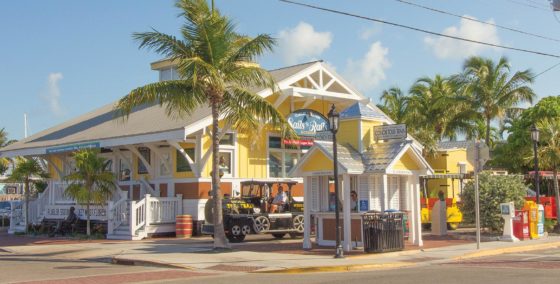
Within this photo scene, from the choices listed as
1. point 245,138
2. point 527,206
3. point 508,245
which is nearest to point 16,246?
point 245,138

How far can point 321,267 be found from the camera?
1509 cm

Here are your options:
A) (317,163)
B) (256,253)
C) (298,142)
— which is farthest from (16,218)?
(317,163)

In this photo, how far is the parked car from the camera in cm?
2214

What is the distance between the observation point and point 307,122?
28.0 metres

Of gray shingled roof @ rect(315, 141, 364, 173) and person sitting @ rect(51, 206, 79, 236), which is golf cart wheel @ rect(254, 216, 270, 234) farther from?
person sitting @ rect(51, 206, 79, 236)

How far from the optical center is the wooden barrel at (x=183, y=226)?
24844 mm

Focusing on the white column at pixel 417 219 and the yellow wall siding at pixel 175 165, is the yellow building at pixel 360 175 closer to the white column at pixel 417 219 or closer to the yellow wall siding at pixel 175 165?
the white column at pixel 417 219

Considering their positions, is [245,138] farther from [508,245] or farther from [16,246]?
[508,245]

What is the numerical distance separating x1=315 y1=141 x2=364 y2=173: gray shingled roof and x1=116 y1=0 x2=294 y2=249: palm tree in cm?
139

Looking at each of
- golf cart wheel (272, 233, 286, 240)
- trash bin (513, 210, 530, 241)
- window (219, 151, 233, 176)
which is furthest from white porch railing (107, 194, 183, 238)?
trash bin (513, 210, 530, 241)

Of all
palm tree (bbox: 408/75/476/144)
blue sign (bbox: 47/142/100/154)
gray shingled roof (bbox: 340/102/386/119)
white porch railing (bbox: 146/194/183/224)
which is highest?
palm tree (bbox: 408/75/476/144)

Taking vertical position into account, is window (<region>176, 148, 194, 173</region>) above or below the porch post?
above

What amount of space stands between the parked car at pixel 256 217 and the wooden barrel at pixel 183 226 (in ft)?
8.22

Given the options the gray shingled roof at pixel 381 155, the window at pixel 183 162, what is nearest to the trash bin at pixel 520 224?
the gray shingled roof at pixel 381 155
